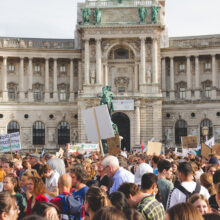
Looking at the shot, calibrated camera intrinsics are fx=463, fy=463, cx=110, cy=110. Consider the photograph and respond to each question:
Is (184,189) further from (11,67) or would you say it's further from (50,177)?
(11,67)

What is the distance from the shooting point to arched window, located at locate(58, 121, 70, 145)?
59.8 m

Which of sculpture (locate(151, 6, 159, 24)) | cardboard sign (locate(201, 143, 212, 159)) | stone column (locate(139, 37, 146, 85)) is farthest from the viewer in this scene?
sculpture (locate(151, 6, 159, 24))

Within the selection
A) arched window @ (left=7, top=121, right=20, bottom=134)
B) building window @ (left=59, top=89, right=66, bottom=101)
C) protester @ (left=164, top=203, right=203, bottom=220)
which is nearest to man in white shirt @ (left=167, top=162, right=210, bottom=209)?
protester @ (left=164, top=203, right=203, bottom=220)

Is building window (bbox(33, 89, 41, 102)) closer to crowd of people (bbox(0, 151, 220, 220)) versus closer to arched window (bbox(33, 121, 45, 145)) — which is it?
arched window (bbox(33, 121, 45, 145))

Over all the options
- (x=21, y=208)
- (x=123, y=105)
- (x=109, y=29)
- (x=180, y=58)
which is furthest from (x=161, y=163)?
(x=180, y=58)

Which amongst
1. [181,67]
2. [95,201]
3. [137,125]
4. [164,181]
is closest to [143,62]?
[181,67]

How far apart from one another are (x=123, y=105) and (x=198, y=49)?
1329 cm

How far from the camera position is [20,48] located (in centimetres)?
6056

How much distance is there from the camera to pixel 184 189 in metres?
9.46

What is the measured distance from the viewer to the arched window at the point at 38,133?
195 feet

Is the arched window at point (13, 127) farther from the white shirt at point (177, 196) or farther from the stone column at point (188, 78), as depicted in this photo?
the white shirt at point (177, 196)

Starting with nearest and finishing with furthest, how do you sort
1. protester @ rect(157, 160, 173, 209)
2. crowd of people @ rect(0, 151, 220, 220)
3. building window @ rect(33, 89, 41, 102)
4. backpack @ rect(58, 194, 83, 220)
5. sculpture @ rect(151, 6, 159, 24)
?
crowd of people @ rect(0, 151, 220, 220), backpack @ rect(58, 194, 83, 220), protester @ rect(157, 160, 173, 209), sculpture @ rect(151, 6, 159, 24), building window @ rect(33, 89, 41, 102)

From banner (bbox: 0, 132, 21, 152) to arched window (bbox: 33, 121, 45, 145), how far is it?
1286 inches

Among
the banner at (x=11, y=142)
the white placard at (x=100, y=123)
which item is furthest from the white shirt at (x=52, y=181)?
the banner at (x=11, y=142)
